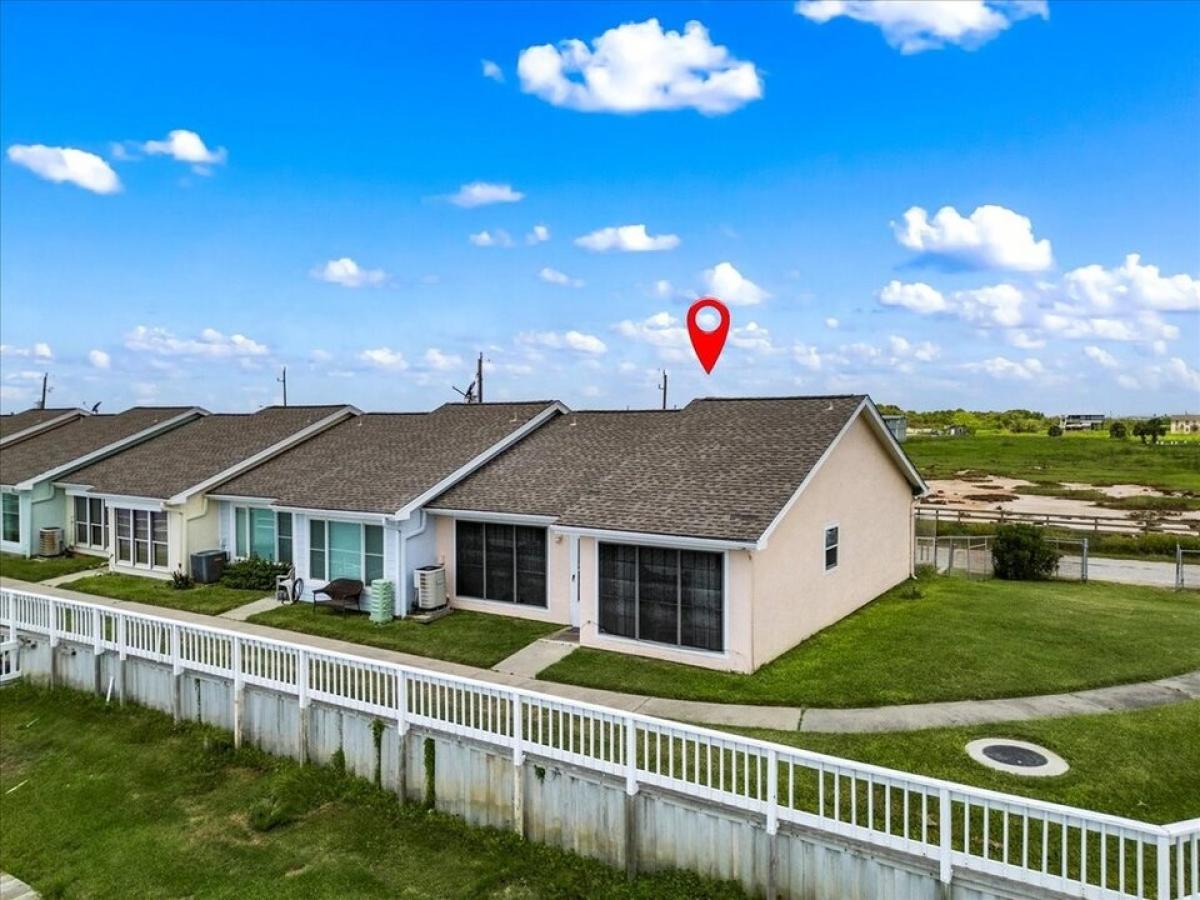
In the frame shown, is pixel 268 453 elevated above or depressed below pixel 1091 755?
above

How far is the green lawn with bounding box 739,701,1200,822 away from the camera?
791 centimetres

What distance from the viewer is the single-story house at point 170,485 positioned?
20.7 metres

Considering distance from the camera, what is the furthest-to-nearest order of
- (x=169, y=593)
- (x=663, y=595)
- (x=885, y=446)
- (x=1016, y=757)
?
(x=169, y=593) < (x=885, y=446) < (x=663, y=595) < (x=1016, y=757)

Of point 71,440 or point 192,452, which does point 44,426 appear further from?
point 192,452

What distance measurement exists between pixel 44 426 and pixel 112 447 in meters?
9.08

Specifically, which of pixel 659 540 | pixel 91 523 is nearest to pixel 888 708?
pixel 659 540

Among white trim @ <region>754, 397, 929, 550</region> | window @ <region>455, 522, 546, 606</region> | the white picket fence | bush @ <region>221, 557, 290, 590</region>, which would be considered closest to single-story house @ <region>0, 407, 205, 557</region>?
bush @ <region>221, 557, 290, 590</region>

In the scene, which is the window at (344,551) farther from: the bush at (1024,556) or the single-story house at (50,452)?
the bush at (1024,556)

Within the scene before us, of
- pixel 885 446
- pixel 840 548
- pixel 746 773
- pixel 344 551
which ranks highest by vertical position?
pixel 885 446

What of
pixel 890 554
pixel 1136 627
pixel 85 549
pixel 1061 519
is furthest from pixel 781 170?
pixel 85 549

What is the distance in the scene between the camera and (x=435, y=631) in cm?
1502

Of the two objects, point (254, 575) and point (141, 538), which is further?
point (141, 538)

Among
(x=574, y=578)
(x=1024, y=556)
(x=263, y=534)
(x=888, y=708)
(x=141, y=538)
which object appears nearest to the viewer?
(x=888, y=708)

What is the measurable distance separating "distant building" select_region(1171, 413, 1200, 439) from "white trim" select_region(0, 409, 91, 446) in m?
118
